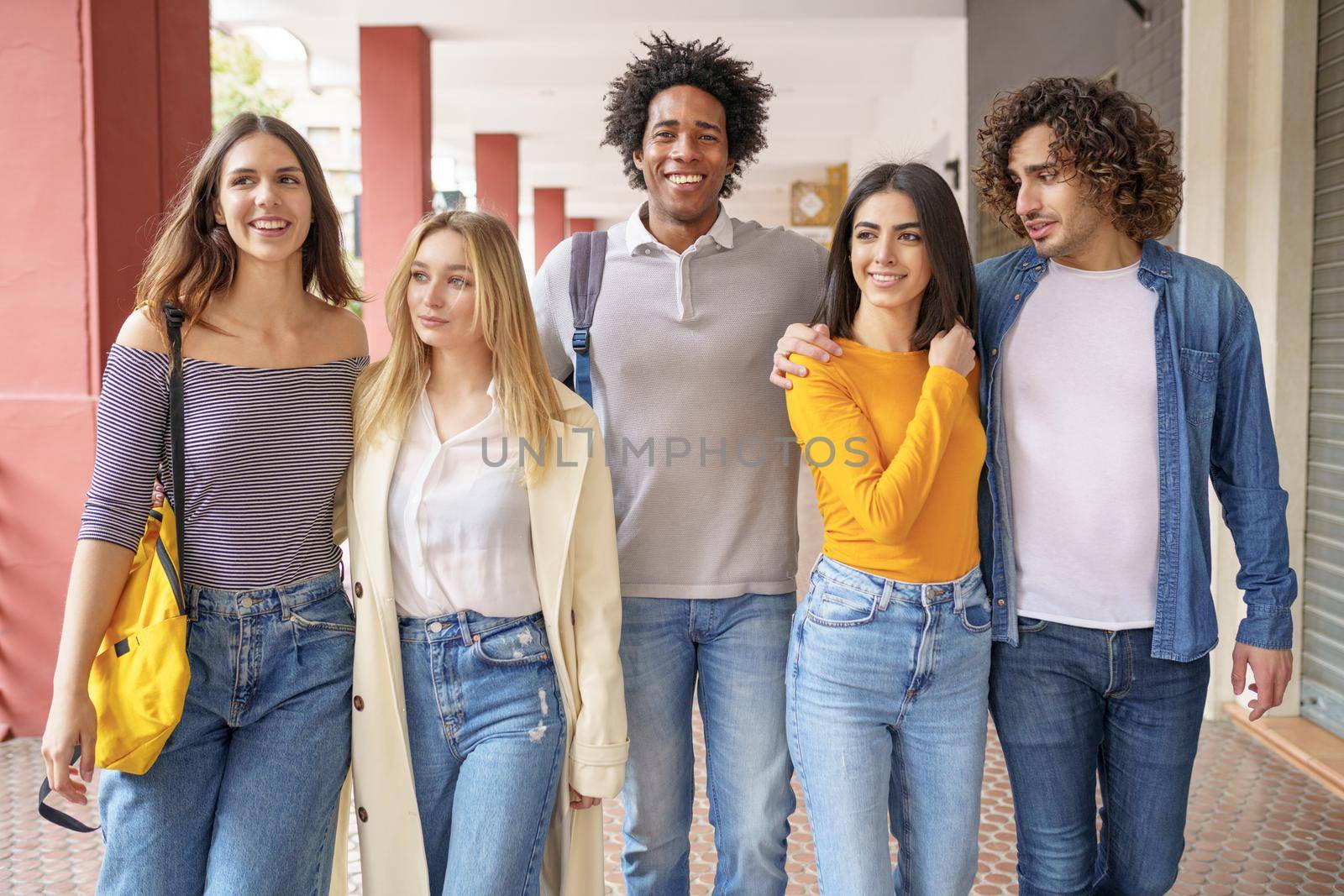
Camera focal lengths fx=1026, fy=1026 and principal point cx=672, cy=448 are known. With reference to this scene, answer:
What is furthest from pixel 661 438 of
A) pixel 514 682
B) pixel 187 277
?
pixel 187 277

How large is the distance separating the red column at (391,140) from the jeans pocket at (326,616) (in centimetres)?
634

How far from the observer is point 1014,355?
6.29 feet

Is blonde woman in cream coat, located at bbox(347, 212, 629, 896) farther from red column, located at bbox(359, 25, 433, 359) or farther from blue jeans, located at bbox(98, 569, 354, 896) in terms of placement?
red column, located at bbox(359, 25, 433, 359)

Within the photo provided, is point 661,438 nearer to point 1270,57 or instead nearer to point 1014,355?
point 1014,355

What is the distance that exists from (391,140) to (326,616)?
7.11 metres

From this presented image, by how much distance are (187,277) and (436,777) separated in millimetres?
974

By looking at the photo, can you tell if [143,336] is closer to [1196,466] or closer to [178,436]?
[178,436]

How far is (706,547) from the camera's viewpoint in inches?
80.5

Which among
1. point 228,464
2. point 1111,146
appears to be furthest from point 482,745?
point 1111,146

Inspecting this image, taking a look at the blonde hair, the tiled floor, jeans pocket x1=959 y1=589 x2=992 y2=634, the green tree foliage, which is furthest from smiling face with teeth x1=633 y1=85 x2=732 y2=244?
the green tree foliage

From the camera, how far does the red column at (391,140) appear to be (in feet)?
25.8

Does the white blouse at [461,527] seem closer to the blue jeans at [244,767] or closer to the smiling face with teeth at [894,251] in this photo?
the blue jeans at [244,767]

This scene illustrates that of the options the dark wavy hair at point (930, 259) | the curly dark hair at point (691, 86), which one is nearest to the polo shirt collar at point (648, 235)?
the curly dark hair at point (691, 86)

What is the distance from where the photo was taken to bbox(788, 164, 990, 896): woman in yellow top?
5.62 ft
